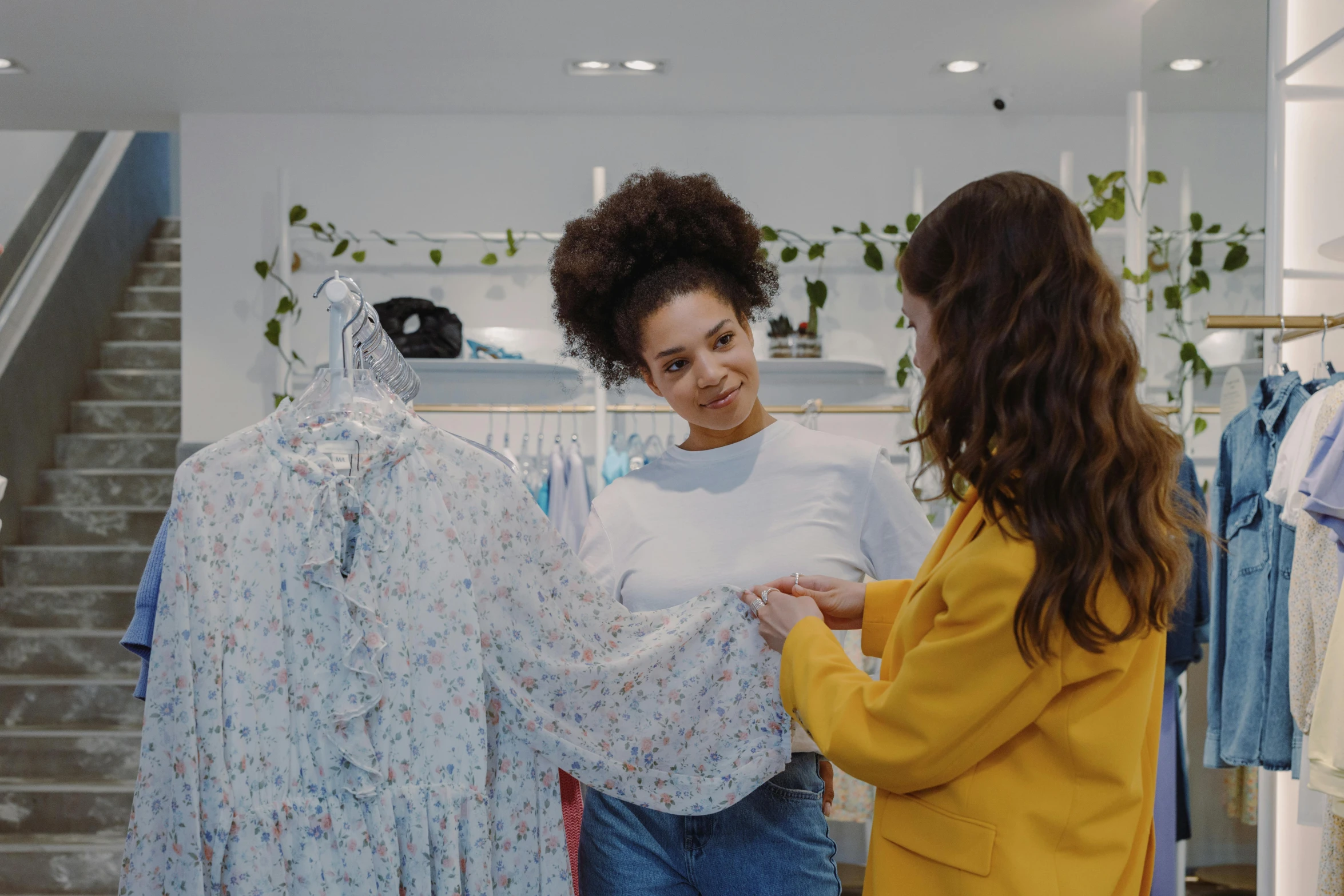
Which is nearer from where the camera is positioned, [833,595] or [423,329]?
[833,595]

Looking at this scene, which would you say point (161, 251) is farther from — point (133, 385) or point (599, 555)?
point (599, 555)

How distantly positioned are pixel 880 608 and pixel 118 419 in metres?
5.59

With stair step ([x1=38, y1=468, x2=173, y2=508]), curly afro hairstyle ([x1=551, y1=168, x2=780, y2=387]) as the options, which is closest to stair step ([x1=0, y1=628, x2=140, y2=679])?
Answer: stair step ([x1=38, y1=468, x2=173, y2=508])

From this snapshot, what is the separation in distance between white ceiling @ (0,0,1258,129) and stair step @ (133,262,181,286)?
1935 millimetres

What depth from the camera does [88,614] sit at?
5.00 meters

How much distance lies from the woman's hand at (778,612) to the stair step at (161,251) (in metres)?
6.61

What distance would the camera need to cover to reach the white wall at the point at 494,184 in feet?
15.3

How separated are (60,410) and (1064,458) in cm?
608

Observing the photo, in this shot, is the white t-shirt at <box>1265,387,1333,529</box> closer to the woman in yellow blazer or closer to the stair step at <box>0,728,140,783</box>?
the woman in yellow blazer

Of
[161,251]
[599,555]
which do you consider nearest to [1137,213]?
[599,555]

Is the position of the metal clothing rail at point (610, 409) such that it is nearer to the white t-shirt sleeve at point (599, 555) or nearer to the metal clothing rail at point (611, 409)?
the metal clothing rail at point (611, 409)

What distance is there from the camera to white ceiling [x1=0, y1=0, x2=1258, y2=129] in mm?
3584

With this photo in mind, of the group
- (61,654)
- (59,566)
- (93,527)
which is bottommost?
(61,654)

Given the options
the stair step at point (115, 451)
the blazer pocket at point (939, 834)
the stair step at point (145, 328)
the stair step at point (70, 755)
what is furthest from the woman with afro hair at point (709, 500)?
the stair step at point (145, 328)
